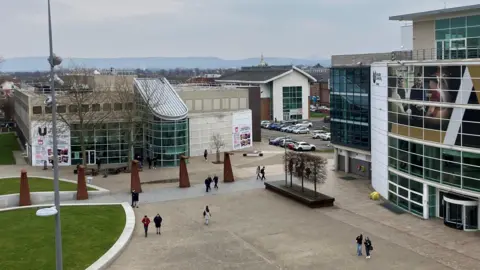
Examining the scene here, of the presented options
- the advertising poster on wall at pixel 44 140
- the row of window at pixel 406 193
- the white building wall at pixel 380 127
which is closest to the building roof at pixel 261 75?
the advertising poster on wall at pixel 44 140

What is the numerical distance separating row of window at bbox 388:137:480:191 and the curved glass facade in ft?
74.2

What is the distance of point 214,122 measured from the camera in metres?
56.8

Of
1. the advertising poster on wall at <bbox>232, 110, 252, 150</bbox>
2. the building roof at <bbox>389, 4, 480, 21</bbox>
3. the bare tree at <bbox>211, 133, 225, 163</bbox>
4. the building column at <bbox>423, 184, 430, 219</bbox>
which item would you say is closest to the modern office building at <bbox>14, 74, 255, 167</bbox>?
the bare tree at <bbox>211, 133, 225, 163</bbox>

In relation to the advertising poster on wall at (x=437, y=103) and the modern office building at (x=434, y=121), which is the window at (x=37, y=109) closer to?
the modern office building at (x=434, y=121)

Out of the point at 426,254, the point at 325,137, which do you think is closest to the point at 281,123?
the point at 325,137

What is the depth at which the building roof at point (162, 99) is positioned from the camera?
49.7 meters

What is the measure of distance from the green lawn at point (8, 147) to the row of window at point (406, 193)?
3637 cm

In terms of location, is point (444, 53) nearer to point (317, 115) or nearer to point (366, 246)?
point (366, 246)

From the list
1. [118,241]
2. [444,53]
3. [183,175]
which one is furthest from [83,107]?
[444,53]

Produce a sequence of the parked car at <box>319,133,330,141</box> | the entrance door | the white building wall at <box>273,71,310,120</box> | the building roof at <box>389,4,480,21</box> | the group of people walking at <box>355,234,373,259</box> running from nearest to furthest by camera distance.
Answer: the group of people walking at <box>355,234,373,259</box>, the building roof at <box>389,4,480,21</box>, the entrance door, the parked car at <box>319,133,330,141</box>, the white building wall at <box>273,71,310,120</box>

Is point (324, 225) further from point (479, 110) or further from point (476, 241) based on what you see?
point (479, 110)

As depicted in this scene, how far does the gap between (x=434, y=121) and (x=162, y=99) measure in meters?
29.0

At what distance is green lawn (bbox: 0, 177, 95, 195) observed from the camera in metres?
37.4

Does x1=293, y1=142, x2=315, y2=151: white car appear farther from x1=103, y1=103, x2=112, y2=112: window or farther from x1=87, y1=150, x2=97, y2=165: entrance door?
x1=87, y1=150, x2=97, y2=165: entrance door
